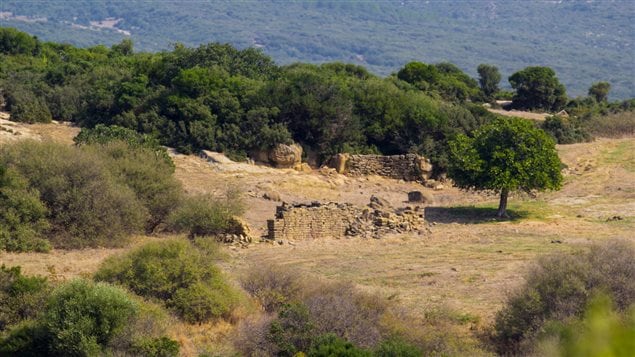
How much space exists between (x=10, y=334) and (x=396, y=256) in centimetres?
876

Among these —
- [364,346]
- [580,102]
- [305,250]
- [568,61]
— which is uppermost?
[364,346]

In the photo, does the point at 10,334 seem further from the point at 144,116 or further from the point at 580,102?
the point at 580,102

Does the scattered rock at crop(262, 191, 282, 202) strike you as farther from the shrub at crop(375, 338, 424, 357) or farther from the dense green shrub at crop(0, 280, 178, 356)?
the shrub at crop(375, 338, 424, 357)

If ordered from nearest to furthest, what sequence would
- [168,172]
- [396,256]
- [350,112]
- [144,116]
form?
[396,256], [168,172], [144,116], [350,112]

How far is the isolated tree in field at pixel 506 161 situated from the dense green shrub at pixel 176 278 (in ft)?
39.1

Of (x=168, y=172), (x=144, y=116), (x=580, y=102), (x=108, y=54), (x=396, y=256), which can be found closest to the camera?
(x=396, y=256)

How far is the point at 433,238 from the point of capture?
23094 mm

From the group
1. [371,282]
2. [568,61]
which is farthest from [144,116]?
[568,61]

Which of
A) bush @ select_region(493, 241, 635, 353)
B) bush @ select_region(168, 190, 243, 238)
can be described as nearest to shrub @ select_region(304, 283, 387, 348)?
bush @ select_region(493, 241, 635, 353)

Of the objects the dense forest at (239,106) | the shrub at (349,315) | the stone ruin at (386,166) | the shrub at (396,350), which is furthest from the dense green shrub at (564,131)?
the shrub at (396,350)

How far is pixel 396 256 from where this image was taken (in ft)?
67.4

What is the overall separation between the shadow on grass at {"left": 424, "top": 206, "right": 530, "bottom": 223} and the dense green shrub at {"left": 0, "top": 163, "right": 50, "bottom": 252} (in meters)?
10.3

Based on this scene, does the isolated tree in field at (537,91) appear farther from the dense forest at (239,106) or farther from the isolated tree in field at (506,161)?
the isolated tree in field at (506,161)

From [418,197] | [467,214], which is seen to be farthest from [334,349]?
[418,197]
